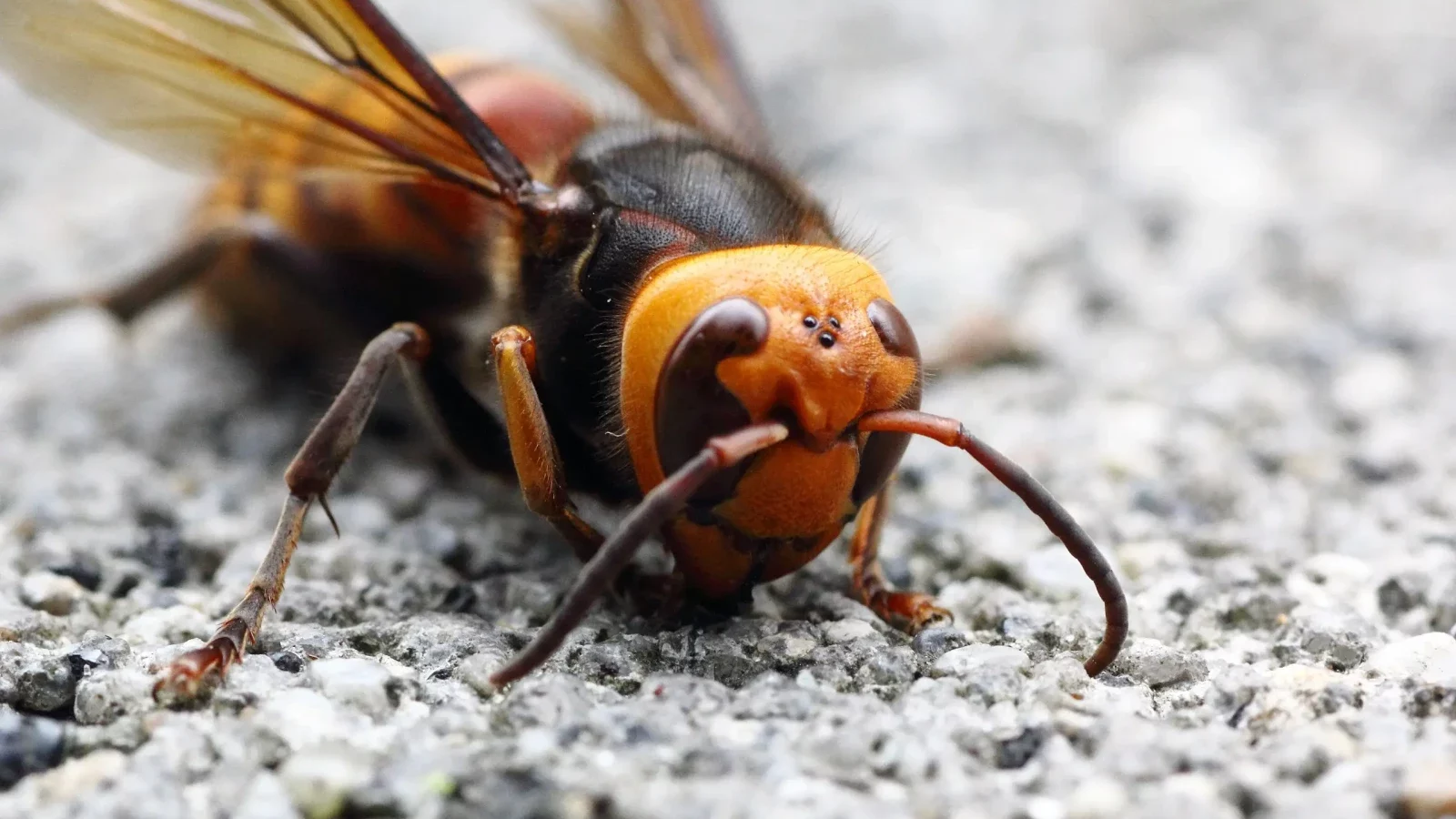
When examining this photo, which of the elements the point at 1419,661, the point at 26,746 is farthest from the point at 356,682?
the point at 1419,661

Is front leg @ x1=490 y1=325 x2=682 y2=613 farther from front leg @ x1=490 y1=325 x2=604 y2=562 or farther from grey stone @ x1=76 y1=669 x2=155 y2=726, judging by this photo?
grey stone @ x1=76 y1=669 x2=155 y2=726

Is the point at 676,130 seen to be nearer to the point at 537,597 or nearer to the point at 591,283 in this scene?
the point at 591,283

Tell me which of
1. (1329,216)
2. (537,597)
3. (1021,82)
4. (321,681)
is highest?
(1021,82)

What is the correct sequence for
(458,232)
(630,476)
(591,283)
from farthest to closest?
(458,232)
(591,283)
(630,476)

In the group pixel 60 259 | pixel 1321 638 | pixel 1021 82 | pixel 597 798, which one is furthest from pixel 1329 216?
pixel 60 259

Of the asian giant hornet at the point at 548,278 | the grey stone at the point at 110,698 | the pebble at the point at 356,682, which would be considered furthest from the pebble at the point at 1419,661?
the grey stone at the point at 110,698

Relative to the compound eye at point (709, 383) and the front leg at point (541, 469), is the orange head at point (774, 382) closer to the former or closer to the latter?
the compound eye at point (709, 383)
